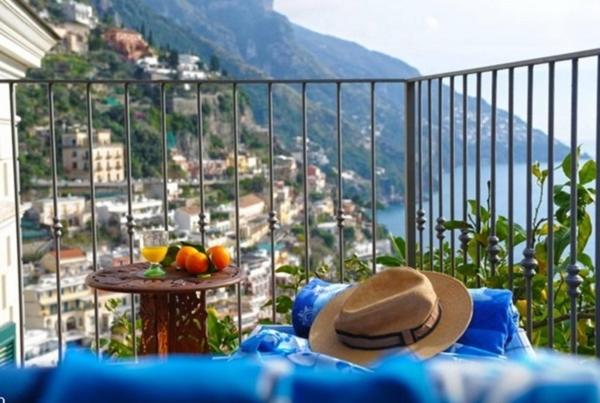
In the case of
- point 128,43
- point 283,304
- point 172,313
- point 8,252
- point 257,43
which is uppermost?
point 257,43

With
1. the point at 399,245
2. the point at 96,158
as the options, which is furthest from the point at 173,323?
the point at 96,158

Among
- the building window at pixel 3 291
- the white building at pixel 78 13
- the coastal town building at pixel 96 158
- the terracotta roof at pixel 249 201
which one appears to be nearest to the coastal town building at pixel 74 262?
the coastal town building at pixel 96 158

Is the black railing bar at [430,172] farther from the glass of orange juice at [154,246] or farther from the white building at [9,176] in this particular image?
the white building at [9,176]

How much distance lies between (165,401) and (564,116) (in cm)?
212

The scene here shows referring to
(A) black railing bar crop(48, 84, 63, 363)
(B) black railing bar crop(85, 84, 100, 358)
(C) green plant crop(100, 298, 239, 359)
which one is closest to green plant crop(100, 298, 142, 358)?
(C) green plant crop(100, 298, 239, 359)

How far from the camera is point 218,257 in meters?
2.76

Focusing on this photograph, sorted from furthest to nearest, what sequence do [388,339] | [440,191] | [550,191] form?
[440,191] → [550,191] → [388,339]

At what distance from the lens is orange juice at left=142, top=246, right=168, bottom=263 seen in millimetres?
2734

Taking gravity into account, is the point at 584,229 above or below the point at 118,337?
above

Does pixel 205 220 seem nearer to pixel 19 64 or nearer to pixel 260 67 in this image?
pixel 19 64

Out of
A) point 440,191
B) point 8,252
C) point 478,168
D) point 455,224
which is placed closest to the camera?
point 478,168

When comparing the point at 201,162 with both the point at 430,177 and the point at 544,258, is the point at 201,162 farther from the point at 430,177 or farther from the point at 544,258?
the point at 544,258

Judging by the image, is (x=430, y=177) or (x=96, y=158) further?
(x=96, y=158)

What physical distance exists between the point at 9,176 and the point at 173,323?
4.17ft
